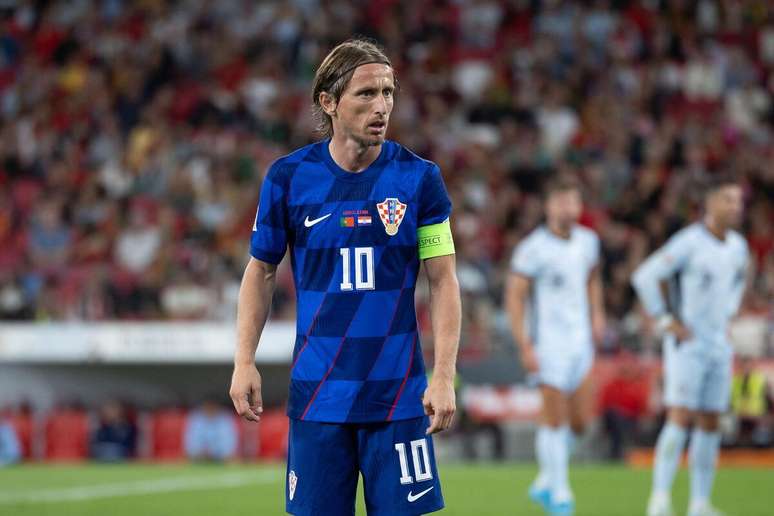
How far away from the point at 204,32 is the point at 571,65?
6706 millimetres

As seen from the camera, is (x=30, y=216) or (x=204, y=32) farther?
(x=204, y=32)

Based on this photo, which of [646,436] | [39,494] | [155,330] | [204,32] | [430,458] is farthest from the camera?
[204,32]

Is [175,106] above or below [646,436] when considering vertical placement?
above

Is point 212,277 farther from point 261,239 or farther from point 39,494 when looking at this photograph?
point 261,239

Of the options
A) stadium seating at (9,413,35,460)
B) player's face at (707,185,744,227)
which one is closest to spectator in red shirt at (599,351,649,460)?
player's face at (707,185,744,227)

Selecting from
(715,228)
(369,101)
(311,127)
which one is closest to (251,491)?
(715,228)

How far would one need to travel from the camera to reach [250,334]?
4.72 metres

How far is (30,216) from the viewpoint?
799 inches

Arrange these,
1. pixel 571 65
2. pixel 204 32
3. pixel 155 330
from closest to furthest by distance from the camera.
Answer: pixel 155 330, pixel 571 65, pixel 204 32

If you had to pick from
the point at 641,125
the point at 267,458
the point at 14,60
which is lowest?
the point at 267,458

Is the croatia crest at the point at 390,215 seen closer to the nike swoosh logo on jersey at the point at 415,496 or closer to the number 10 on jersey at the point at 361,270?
Result: the number 10 on jersey at the point at 361,270

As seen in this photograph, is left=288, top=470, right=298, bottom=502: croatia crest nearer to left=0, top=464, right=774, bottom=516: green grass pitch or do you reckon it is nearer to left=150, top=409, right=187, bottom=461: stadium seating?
left=0, top=464, right=774, bottom=516: green grass pitch

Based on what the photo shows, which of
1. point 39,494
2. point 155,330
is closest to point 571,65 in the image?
point 155,330

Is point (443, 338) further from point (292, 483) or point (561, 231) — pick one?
point (561, 231)
